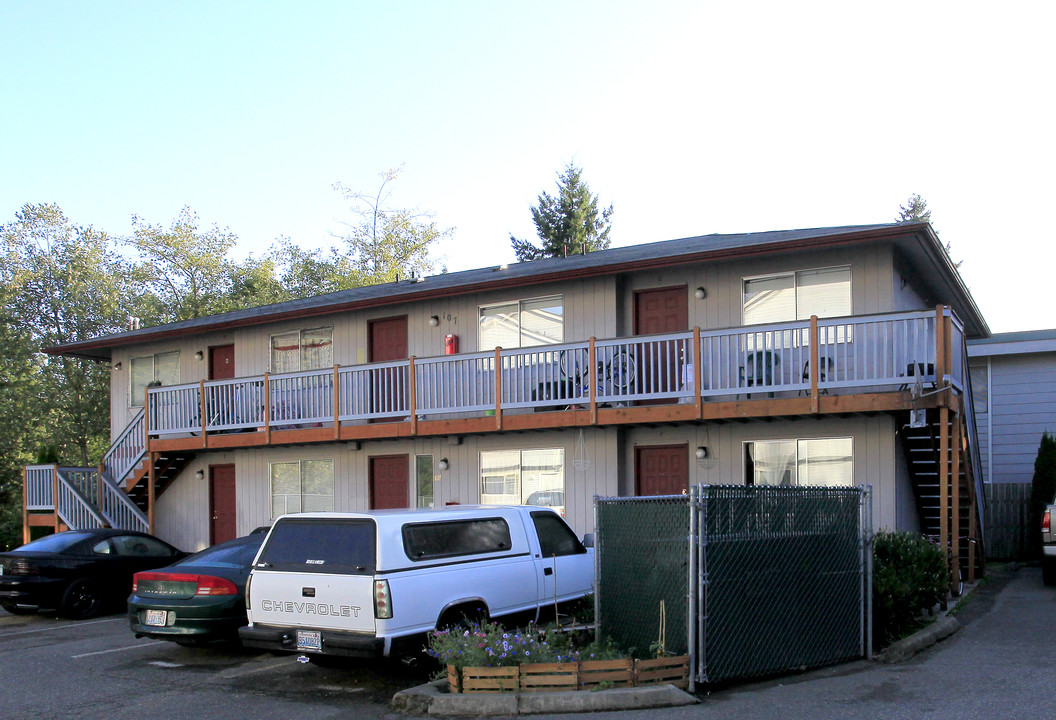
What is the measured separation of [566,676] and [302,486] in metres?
13.1

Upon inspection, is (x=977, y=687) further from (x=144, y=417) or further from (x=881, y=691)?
(x=144, y=417)

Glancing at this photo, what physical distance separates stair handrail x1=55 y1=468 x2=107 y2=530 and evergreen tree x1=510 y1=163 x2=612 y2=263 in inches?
1381

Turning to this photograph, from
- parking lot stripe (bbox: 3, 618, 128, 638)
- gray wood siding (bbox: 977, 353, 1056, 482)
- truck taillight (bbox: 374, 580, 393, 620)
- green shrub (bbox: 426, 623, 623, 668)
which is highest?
gray wood siding (bbox: 977, 353, 1056, 482)

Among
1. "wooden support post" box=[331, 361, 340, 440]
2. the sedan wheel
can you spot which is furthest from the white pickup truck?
the sedan wheel

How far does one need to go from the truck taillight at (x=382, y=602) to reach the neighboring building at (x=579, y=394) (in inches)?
268

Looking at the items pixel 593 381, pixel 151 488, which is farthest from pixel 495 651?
pixel 151 488

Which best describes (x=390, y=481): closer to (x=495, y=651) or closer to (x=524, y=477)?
(x=524, y=477)

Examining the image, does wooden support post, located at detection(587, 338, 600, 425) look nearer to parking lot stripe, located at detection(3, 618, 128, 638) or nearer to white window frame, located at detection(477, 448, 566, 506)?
white window frame, located at detection(477, 448, 566, 506)

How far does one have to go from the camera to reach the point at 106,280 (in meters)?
38.6

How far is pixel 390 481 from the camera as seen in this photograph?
748 inches

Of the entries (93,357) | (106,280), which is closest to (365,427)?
(93,357)

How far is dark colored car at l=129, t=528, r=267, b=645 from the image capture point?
1053cm

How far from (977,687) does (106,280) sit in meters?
37.2

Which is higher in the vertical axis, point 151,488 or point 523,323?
point 523,323
